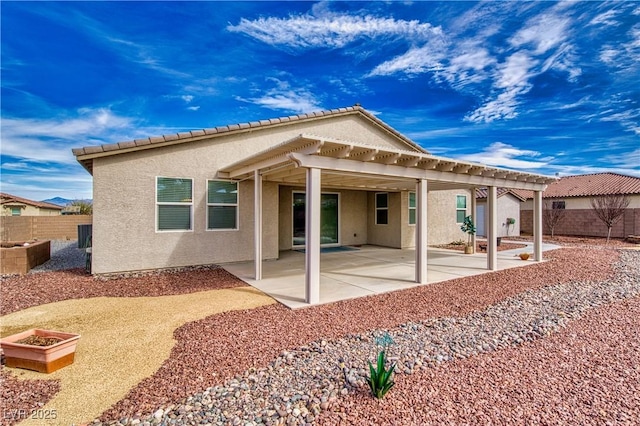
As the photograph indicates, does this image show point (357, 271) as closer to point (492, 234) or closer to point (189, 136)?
point (492, 234)

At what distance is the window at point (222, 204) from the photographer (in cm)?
962

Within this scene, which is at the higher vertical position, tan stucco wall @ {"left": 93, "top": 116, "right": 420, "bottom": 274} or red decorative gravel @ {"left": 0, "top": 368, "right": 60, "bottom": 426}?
tan stucco wall @ {"left": 93, "top": 116, "right": 420, "bottom": 274}

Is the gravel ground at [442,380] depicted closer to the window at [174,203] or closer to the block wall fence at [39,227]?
the window at [174,203]

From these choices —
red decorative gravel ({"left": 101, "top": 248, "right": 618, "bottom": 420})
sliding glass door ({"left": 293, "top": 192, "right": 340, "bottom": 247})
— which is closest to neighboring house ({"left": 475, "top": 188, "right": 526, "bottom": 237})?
sliding glass door ({"left": 293, "top": 192, "right": 340, "bottom": 247})

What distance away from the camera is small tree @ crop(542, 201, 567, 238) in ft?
67.9

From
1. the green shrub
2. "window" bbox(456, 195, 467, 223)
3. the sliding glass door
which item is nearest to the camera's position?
the green shrub

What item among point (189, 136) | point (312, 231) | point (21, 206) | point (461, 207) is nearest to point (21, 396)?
point (312, 231)

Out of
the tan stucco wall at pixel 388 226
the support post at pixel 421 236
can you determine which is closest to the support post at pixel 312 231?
the support post at pixel 421 236

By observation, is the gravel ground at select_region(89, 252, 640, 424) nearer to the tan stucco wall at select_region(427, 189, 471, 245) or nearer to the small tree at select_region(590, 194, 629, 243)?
the tan stucco wall at select_region(427, 189, 471, 245)

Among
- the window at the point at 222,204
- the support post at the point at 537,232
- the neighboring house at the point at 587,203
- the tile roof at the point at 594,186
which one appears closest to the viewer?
the window at the point at 222,204

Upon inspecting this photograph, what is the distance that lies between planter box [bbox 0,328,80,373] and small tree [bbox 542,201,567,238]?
81.6 ft

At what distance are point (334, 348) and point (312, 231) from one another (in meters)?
2.46

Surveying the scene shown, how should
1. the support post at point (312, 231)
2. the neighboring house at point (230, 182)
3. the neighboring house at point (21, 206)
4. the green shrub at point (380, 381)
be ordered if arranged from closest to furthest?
the green shrub at point (380, 381) < the support post at point (312, 231) < the neighboring house at point (230, 182) < the neighboring house at point (21, 206)

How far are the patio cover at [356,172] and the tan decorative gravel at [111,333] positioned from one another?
1761mm
